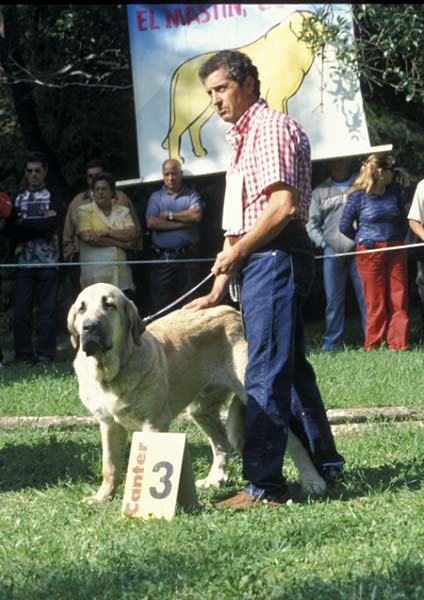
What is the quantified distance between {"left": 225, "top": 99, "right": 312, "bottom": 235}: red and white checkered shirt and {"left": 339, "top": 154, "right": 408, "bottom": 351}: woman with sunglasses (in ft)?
20.1

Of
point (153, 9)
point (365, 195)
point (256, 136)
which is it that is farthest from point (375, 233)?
point (256, 136)

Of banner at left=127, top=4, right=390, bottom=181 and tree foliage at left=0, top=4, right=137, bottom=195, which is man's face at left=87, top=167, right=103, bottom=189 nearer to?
banner at left=127, top=4, right=390, bottom=181

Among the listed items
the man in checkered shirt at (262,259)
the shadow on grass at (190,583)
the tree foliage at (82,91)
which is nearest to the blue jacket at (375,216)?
the tree foliage at (82,91)

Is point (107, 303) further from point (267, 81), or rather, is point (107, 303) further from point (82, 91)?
point (82, 91)

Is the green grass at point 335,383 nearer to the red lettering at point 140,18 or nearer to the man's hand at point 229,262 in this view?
the man's hand at point 229,262

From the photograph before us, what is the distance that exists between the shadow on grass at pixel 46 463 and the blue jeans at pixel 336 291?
5.06 metres

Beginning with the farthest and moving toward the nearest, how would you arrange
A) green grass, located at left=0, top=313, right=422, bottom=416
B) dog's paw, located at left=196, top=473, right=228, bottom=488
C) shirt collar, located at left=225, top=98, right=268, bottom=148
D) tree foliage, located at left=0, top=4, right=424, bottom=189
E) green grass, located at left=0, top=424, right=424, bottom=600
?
tree foliage, located at left=0, top=4, right=424, bottom=189
green grass, located at left=0, top=313, right=422, bottom=416
dog's paw, located at left=196, top=473, right=228, bottom=488
shirt collar, located at left=225, top=98, right=268, bottom=148
green grass, located at left=0, top=424, right=424, bottom=600

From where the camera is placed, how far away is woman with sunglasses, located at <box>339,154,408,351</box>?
11.4 meters

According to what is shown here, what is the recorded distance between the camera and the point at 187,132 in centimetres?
1223

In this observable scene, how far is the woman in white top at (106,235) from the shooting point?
1133 centimetres

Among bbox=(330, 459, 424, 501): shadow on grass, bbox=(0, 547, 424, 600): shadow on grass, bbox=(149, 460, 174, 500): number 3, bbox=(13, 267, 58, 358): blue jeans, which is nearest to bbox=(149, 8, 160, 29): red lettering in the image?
bbox=(13, 267, 58, 358): blue jeans

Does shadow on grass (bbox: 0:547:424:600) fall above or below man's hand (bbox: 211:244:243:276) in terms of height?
below

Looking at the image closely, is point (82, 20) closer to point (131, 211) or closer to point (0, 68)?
point (0, 68)

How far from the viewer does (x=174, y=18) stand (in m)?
12.5
